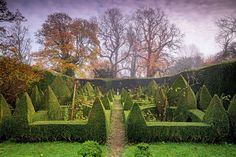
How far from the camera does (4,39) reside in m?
13.0

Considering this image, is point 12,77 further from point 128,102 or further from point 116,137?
point 128,102

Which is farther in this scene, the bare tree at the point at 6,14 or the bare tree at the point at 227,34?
the bare tree at the point at 227,34

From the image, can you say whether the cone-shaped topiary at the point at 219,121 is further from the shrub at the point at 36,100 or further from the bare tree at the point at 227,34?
the bare tree at the point at 227,34

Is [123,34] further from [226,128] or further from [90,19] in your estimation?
[226,128]

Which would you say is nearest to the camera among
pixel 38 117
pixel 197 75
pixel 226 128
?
pixel 226 128

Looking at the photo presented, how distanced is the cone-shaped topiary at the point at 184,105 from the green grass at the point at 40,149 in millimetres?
5595

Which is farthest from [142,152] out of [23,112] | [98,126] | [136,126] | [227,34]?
[227,34]

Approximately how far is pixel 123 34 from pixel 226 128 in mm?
30146

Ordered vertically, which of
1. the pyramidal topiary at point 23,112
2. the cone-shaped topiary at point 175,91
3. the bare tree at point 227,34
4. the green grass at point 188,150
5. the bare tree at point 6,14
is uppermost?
the bare tree at point 227,34

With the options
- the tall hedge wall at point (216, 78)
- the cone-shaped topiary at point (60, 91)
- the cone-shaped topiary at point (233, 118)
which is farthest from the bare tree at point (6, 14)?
the tall hedge wall at point (216, 78)

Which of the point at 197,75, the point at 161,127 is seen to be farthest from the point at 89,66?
the point at 161,127

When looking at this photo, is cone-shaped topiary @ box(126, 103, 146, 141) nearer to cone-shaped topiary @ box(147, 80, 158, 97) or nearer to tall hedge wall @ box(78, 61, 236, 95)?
tall hedge wall @ box(78, 61, 236, 95)

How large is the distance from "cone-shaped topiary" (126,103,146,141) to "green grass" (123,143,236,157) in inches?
26.3

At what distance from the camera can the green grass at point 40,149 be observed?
8727 mm
